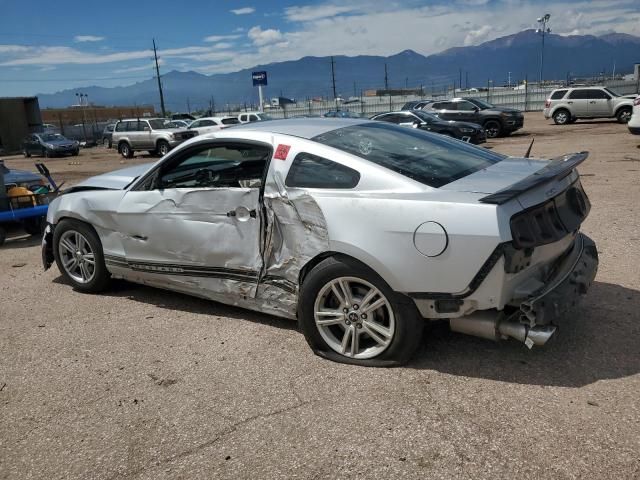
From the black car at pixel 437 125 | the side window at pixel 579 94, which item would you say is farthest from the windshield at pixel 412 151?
the side window at pixel 579 94

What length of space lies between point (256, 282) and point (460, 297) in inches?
60.2

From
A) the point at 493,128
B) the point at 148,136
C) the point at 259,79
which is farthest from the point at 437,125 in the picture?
the point at 259,79

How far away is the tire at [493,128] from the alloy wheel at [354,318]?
21.5 metres

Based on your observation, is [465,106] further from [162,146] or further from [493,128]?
[162,146]

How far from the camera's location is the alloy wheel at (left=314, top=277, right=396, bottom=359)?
11.2ft

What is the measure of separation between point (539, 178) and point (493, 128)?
21.6 metres

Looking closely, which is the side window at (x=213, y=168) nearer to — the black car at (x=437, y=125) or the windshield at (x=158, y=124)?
the black car at (x=437, y=125)

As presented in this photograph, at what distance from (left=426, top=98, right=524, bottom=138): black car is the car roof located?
19.8 m

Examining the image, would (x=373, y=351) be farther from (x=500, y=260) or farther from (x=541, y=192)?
(x=541, y=192)

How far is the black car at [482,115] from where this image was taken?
23.3 meters

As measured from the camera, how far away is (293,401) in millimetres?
3205

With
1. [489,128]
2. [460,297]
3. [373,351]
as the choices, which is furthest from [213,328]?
[489,128]

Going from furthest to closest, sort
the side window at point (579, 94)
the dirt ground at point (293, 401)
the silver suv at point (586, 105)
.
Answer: the side window at point (579, 94)
the silver suv at point (586, 105)
the dirt ground at point (293, 401)

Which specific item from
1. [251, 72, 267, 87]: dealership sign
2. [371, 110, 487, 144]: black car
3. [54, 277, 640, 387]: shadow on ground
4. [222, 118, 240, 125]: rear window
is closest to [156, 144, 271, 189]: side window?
[54, 277, 640, 387]: shadow on ground
